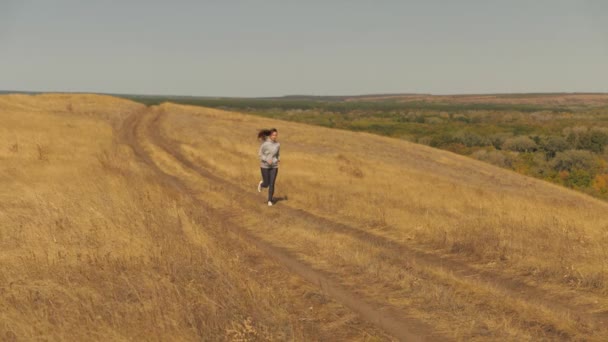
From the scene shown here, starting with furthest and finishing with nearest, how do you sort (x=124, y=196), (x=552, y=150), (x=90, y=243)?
(x=552, y=150), (x=124, y=196), (x=90, y=243)

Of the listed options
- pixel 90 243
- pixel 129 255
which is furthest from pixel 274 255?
pixel 90 243

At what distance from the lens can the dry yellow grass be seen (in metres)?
5.39

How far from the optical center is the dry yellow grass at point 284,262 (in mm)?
5395

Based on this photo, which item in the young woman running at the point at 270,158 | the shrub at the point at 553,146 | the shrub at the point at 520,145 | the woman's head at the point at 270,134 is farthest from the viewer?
the shrub at the point at 520,145

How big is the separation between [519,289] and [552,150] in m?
84.7

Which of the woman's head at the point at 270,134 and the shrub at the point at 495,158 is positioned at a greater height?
the woman's head at the point at 270,134

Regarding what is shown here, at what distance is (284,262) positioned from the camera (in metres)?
8.02

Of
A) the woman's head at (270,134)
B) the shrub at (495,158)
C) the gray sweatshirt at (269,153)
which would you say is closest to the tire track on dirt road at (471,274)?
the gray sweatshirt at (269,153)

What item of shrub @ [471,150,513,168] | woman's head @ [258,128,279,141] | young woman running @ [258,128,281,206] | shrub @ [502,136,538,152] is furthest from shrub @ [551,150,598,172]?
young woman running @ [258,128,281,206]

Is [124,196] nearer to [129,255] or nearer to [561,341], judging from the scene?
[129,255]

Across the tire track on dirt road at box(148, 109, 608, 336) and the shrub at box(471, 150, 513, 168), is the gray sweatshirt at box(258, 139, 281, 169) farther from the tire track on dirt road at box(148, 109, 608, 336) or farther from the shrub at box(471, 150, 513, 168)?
the shrub at box(471, 150, 513, 168)

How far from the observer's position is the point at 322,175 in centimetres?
2033

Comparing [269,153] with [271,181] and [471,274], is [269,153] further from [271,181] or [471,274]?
[471,274]

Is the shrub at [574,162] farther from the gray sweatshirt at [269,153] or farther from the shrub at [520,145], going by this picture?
the gray sweatshirt at [269,153]
